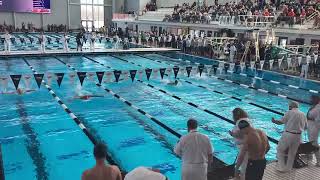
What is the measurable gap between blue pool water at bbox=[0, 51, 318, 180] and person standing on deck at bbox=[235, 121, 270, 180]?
2.21 meters

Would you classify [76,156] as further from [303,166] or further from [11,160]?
[303,166]

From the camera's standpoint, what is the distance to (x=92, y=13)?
4397 centimetres

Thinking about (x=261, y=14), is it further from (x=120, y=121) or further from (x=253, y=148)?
(x=253, y=148)

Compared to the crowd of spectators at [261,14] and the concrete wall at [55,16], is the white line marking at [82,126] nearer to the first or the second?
the crowd of spectators at [261,14]

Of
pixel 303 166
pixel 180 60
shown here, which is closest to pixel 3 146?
pixel 303 166

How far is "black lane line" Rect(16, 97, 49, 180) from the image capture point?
6.01m

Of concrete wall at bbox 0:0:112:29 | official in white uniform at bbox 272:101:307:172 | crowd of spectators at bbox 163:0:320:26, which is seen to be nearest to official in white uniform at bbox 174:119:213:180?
official in white uniform at bbox 272:101:307:172

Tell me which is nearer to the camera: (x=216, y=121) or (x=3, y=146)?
(x=3, y=146)

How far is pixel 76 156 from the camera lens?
6.64 metres

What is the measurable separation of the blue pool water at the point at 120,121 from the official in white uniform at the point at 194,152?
2.17m

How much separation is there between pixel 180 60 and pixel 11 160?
581 inches

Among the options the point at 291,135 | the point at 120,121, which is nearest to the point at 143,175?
the point at 291,135

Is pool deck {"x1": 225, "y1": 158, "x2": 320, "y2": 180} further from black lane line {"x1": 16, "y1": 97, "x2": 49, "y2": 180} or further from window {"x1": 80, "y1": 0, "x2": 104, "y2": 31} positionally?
window {"x1": 80, "y1": 0, "x2": 104, "y2": 31}

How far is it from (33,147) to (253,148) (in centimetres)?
470
